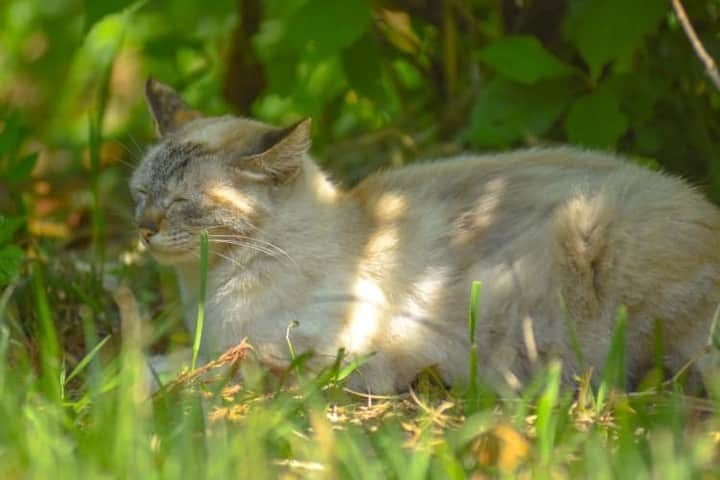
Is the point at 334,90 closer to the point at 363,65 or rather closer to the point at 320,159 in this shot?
the point at 320,159

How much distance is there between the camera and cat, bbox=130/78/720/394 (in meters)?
2.95

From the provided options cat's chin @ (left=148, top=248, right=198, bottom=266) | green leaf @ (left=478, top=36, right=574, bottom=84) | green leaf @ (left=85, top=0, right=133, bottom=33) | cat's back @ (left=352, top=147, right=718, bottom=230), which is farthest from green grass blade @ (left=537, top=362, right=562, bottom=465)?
green leaf @ (left=85, top=0, right=133, bottom=33)

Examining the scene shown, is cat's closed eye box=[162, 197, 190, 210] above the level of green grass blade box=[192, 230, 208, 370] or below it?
above

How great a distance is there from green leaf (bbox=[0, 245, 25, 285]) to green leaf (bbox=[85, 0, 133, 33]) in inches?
27.5

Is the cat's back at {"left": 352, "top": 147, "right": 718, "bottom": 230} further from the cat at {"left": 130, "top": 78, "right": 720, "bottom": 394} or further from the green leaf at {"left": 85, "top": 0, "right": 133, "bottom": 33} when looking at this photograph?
the green leaf at {"left": 85, "top": 0, "right": 133, "bottom": 33}

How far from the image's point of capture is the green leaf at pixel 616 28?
3.54 metres

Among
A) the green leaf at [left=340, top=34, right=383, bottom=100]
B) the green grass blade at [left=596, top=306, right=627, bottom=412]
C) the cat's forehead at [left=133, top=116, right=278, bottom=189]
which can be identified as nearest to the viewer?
the green grass blade at [left=596, top=306, right=627, bottom=412]

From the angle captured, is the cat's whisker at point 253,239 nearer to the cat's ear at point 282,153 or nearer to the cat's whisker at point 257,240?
the cat's whisker at point 257,240

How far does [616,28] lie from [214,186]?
135cm

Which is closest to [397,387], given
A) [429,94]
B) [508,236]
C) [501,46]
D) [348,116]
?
[508,236]

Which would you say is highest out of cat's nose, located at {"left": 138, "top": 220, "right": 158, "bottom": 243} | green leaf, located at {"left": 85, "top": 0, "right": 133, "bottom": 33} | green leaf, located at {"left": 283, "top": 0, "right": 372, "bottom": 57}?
green leaf, located at {"left": 85, "top": 0, "right": 133, "bottom": 33}

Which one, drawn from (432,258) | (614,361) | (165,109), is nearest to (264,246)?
(432,258)

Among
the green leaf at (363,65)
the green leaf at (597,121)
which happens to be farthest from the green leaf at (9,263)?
the green leaf at (597,121)

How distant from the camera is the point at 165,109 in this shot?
356 cm
